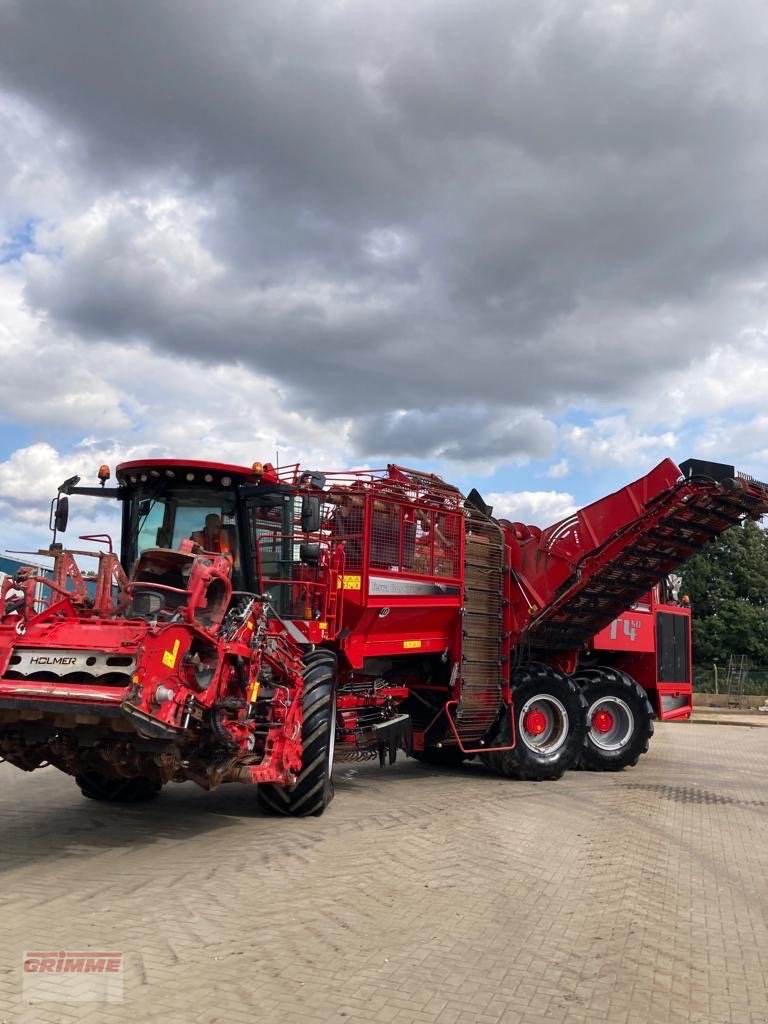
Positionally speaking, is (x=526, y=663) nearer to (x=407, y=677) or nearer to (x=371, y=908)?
(x=407, y=677)

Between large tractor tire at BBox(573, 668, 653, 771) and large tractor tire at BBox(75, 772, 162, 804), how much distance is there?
6062 millimetres

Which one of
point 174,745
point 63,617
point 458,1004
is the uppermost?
point 63,617

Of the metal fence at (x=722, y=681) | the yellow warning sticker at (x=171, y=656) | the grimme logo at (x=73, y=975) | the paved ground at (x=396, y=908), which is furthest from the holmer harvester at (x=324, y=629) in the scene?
the metal fence at (x=722, y=681)

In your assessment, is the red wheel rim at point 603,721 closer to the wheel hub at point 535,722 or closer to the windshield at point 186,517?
the wheel hub at point 535,722

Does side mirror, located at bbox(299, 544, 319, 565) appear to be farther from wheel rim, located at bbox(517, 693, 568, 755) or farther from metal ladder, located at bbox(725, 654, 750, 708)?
metal ladder, located at bbox(725, 654, 750, 708)

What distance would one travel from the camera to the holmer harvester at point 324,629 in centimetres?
573

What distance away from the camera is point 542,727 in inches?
433

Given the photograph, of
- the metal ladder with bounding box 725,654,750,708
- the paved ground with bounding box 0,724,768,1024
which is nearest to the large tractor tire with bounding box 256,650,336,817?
the paved ground with bounding box 0,724,768,1024

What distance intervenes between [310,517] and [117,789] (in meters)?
3.11

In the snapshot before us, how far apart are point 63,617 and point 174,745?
1.31 metres

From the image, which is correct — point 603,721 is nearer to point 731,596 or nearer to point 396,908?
point 396,908

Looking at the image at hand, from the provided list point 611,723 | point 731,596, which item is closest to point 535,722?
point 611,723

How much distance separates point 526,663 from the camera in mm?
11086

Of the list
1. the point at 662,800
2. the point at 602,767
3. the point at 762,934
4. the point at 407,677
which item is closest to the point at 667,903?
the point at 762,934
